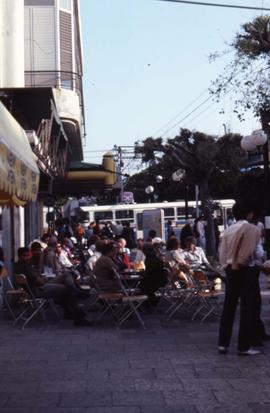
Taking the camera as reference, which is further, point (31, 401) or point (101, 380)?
point (101, 380)

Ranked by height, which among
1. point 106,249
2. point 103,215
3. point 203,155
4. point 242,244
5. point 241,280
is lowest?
point 241,280

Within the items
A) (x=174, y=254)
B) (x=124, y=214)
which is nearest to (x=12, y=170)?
(x=174, y=254)

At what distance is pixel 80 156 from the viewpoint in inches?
1260

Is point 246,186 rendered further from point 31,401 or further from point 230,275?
point 31,401

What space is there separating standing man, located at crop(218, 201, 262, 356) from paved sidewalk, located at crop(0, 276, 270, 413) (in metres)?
0.25

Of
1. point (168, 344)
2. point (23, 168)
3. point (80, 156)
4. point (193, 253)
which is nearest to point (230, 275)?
point (168, 344)

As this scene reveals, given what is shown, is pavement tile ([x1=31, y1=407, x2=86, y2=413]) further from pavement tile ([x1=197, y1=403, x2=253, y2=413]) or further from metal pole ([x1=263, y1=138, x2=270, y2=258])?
metal pole ([x1=263, y1=138, x2=270, y2=258])

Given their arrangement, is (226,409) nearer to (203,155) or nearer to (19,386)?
(19,386)

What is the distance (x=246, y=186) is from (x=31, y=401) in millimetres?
30612

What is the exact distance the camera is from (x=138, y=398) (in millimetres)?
6586

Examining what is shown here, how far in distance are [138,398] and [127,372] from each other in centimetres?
116

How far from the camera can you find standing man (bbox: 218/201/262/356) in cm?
852

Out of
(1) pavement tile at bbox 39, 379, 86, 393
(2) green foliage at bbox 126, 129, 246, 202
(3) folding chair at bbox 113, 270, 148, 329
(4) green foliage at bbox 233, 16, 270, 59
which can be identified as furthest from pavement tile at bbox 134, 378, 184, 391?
(2) green foliage at bbox 126, 129, 246, 202

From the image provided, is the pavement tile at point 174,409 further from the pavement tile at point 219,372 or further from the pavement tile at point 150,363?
the pavement tile at point 150,363
